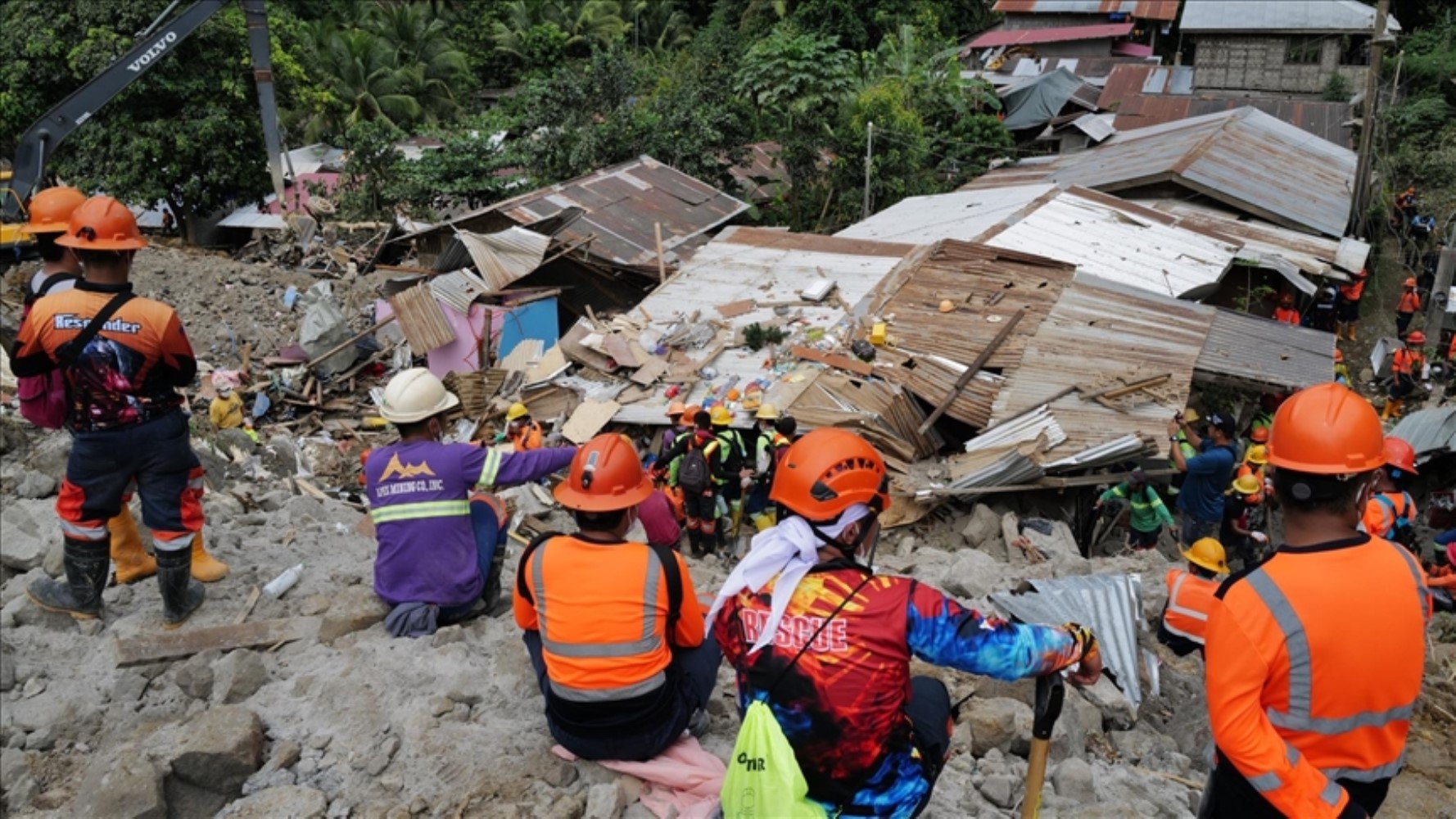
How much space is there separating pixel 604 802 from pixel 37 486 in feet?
17.1

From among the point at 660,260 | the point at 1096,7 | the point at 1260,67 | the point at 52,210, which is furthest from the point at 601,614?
the point at 1096,7

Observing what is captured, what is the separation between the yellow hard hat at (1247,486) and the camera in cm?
852

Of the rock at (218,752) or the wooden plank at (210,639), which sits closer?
the rock at (218,752)

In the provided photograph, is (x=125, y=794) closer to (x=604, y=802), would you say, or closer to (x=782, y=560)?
(x=604, y=802)

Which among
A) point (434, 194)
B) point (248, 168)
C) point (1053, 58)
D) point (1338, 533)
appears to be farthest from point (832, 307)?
point (1053, 58)

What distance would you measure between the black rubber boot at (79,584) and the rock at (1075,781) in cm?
451

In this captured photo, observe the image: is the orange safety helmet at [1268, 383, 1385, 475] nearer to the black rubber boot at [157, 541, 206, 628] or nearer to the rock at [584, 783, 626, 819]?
the rock at [584, 783, 626, 819]

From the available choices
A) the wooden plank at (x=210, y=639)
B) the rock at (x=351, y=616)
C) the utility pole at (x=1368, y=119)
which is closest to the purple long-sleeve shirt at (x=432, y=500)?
the rock at (x=351, y=616)

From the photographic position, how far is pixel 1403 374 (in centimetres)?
1357

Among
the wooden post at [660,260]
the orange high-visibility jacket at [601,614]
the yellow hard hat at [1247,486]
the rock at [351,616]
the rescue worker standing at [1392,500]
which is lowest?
the wooden post at [660,260]

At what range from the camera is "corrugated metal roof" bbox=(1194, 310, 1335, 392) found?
417 inches

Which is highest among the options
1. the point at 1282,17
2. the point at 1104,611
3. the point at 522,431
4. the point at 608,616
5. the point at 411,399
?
the point at 411,399

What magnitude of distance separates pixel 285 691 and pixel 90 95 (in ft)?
49.7

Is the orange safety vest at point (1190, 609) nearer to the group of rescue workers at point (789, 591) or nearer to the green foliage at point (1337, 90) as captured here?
the group of rescue workers at point (789, 591)
